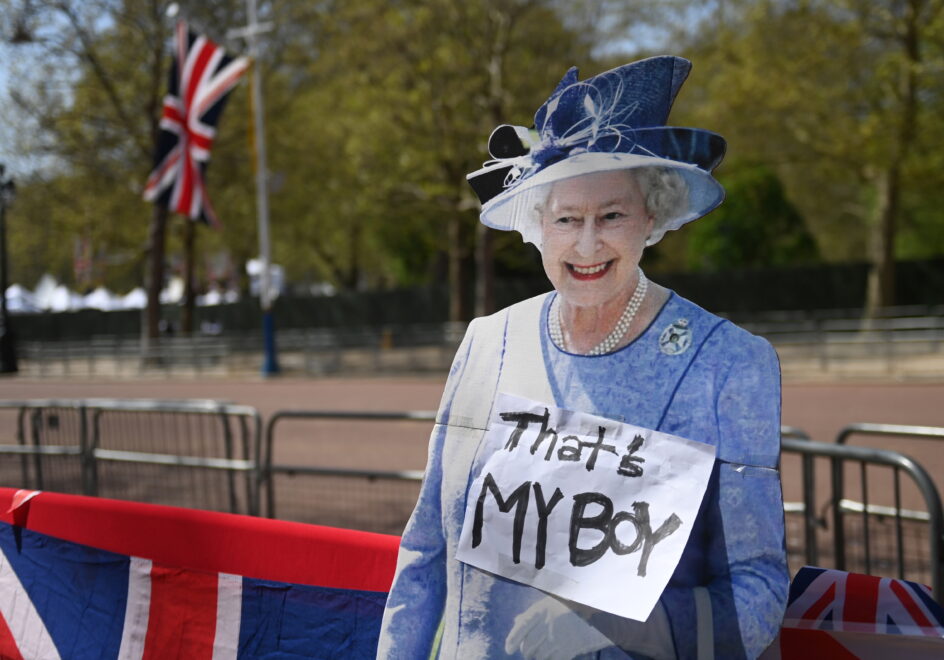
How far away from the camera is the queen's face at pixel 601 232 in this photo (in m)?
1.89

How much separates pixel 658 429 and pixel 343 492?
6718mm

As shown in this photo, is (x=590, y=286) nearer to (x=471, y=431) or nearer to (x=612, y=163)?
A: (x=612, y=163)

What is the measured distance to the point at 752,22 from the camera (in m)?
23.6

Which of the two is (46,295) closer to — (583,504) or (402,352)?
(402,352)

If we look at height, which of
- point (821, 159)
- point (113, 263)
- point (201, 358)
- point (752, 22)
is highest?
point (752, 22)

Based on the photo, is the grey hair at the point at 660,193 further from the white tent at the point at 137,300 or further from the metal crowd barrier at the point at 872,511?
the white tent at the point at 137,300

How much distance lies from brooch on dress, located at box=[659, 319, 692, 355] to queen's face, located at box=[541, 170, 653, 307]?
0.12 metres

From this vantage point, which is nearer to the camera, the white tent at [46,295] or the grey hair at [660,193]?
the grey hair at [660,193]

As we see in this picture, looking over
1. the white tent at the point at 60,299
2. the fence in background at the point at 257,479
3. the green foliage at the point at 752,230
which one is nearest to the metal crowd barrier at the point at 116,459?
the fence in background at the point at 257,479

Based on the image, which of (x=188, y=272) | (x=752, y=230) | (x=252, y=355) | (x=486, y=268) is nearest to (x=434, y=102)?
(x=486, y=268)

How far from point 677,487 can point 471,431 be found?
0.48m

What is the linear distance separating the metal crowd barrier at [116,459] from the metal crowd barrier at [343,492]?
41 centimetres

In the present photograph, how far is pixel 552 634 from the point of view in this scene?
1829 millimetres

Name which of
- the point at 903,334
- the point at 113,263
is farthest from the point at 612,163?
the point at 113,263
